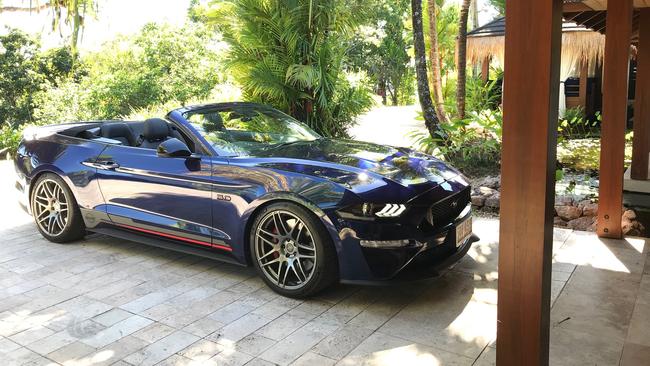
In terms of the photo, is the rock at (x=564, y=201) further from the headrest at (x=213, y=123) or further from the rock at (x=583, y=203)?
the headrest at (x=213, y=123)

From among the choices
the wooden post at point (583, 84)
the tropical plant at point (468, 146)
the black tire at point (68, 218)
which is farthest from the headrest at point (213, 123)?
the wooden post at point (583, 84)

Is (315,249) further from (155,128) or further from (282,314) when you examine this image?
(155,128)

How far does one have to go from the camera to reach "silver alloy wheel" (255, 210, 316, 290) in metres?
4.11

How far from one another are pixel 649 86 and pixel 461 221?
4978 millimetres

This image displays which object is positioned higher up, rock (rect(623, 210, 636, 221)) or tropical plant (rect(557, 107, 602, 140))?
tropical plant (rect(557, 107, 602, 140))

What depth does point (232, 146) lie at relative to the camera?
476 centimetres

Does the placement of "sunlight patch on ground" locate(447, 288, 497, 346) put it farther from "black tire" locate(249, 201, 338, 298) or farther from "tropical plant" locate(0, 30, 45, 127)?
"tropical plant" locate(0, 30, 45, 127)

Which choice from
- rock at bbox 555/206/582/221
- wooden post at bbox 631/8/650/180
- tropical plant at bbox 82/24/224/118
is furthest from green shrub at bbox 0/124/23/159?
wooden post at bbox 631/8/650/180

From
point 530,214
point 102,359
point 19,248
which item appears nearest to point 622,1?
point 530,214

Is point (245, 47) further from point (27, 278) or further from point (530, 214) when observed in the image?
point (530, 214)

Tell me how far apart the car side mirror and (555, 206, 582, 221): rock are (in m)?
4.32

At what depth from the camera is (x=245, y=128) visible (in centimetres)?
513

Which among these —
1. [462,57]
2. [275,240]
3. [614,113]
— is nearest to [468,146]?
[462,57]

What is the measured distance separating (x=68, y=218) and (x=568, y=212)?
5443mm
